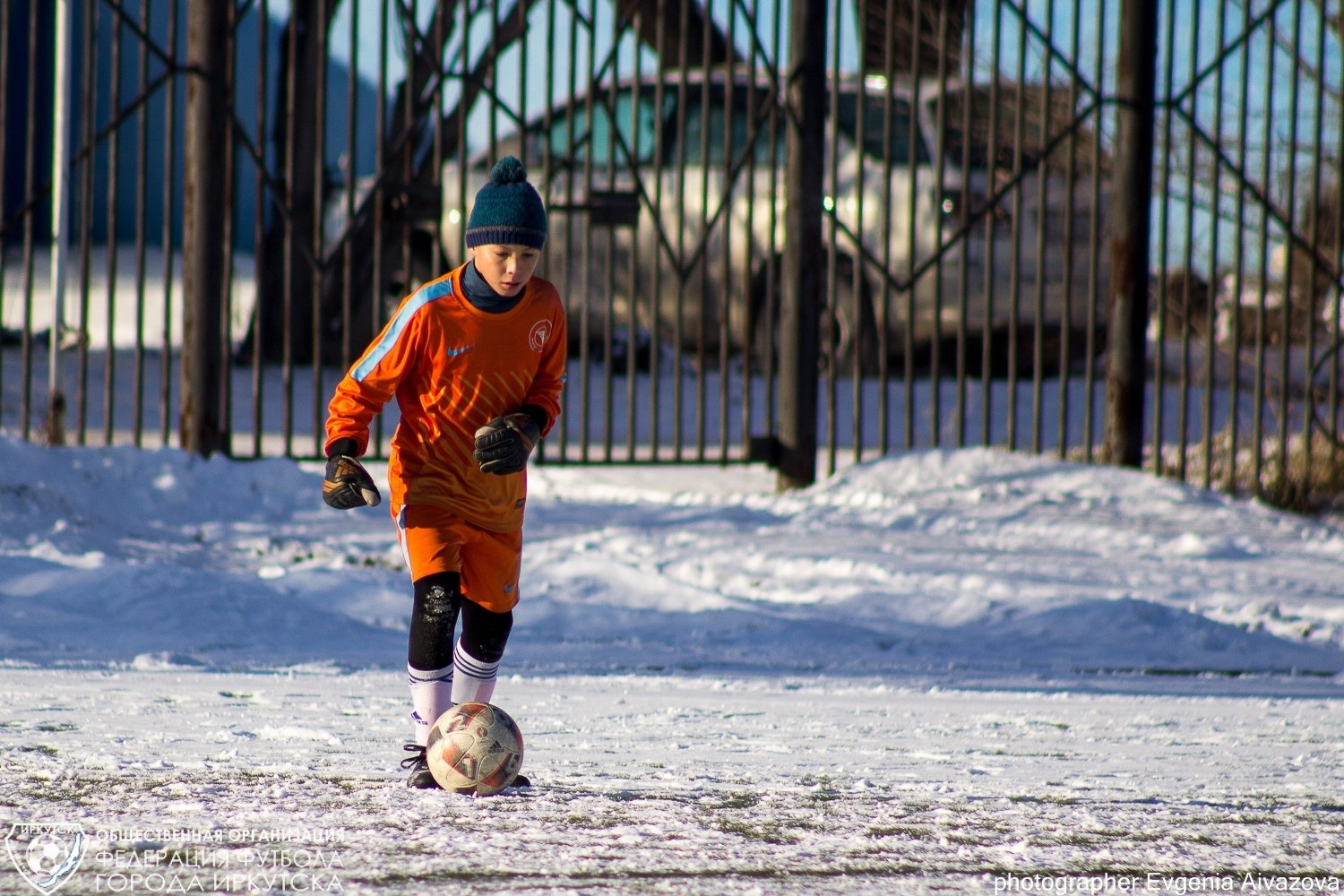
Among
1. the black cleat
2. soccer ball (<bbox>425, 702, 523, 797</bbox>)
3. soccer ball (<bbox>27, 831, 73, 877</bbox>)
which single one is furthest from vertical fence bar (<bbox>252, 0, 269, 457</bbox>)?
soccer ball (<bbox>27, 831, 73, 877</bbox>)

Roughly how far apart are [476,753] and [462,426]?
0.75 metres

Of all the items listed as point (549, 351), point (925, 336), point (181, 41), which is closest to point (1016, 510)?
point (925, 336)

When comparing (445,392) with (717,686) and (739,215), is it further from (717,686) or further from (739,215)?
(739,215)

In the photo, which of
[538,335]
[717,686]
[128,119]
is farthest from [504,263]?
[128,119]

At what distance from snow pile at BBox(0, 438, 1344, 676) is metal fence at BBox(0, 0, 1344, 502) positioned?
1.79 ft

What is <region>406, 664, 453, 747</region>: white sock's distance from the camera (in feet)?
11.6

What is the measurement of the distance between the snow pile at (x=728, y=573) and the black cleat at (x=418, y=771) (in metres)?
1.47

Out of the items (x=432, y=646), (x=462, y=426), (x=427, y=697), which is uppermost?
(x=462, y=426)

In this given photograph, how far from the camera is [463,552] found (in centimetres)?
360

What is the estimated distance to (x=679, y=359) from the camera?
8.48 m

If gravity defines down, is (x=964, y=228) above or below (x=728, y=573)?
above

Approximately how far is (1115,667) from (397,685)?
234 centimetres

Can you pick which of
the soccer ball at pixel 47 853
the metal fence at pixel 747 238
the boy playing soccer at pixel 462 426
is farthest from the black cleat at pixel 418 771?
the metal fence at pixel 747 238

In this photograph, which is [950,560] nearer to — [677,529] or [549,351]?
[677,529]
